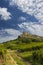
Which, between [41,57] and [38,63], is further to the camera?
[41,57]

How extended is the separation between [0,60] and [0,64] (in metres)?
1.94

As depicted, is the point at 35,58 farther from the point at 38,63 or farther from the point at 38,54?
the point at 38,63

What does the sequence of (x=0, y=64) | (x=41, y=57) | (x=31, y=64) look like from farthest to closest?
(x=41, y=57), (x=31, y=64), (x=0, y=64)

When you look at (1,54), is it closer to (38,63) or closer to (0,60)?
(0,60)

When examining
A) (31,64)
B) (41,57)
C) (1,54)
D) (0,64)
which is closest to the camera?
(0,64)

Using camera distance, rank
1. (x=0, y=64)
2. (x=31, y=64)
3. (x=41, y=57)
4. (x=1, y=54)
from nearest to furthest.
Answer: (x=0, y=64) < (x=1, y=54) < (x=31, y=64) < (x=41, y=57)

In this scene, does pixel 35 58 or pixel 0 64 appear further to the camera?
pixel 35 58

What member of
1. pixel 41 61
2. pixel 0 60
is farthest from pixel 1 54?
pixel 41 61

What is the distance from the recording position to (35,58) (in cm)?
7262

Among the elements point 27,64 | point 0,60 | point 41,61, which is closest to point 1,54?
point 0,60

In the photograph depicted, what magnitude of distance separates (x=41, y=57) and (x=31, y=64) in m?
6.94

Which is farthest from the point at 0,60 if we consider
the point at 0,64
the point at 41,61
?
the point at 41,61

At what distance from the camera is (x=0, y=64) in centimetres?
4631

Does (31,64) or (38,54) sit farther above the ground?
(38,54)
